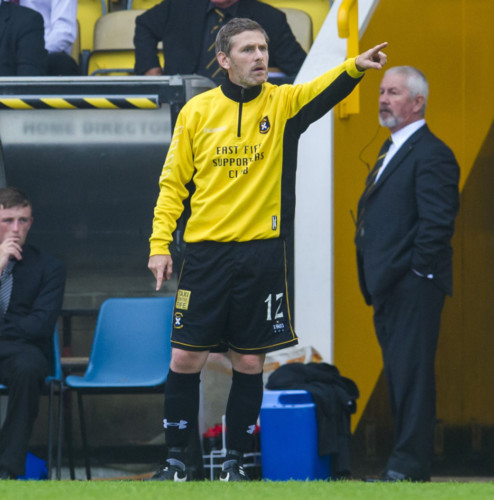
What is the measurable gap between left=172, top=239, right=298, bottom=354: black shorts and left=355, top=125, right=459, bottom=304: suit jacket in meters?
0.79

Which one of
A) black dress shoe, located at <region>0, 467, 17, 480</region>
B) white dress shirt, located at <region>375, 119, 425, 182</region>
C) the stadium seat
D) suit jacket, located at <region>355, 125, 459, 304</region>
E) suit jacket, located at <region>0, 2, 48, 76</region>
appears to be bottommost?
black dress shoe, located at <region>0, 467, 17, 480</region>

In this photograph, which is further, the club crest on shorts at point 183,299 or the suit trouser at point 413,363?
the suit trouser at point 413,363

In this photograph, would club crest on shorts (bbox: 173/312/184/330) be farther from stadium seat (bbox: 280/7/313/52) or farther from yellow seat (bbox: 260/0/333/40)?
yellow seat (bbox: 260/0/333/40)

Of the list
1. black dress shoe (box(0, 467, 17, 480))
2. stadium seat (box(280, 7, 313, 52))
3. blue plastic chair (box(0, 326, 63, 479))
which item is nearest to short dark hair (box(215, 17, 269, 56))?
blue plastic chair (box(0, 326, 63, 479))

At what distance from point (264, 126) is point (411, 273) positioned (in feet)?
3.45

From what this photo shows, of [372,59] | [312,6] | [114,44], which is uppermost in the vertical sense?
[312,6]

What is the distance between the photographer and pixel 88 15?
7887mm

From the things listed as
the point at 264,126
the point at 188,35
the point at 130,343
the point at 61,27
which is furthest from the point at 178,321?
the point at 61,27

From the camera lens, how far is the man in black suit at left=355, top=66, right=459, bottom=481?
4730 millimetres

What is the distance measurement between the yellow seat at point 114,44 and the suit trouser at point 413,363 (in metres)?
2.69

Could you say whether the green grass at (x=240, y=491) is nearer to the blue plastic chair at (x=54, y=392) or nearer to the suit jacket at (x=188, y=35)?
the blue plastic chair at (x=54, y=392)

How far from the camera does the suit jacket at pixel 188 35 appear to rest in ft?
19.9

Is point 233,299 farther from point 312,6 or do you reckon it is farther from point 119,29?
point 312,6

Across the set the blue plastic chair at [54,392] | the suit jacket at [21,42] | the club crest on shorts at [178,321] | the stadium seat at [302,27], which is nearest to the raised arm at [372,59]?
the club crest on shorts at [178,321]
